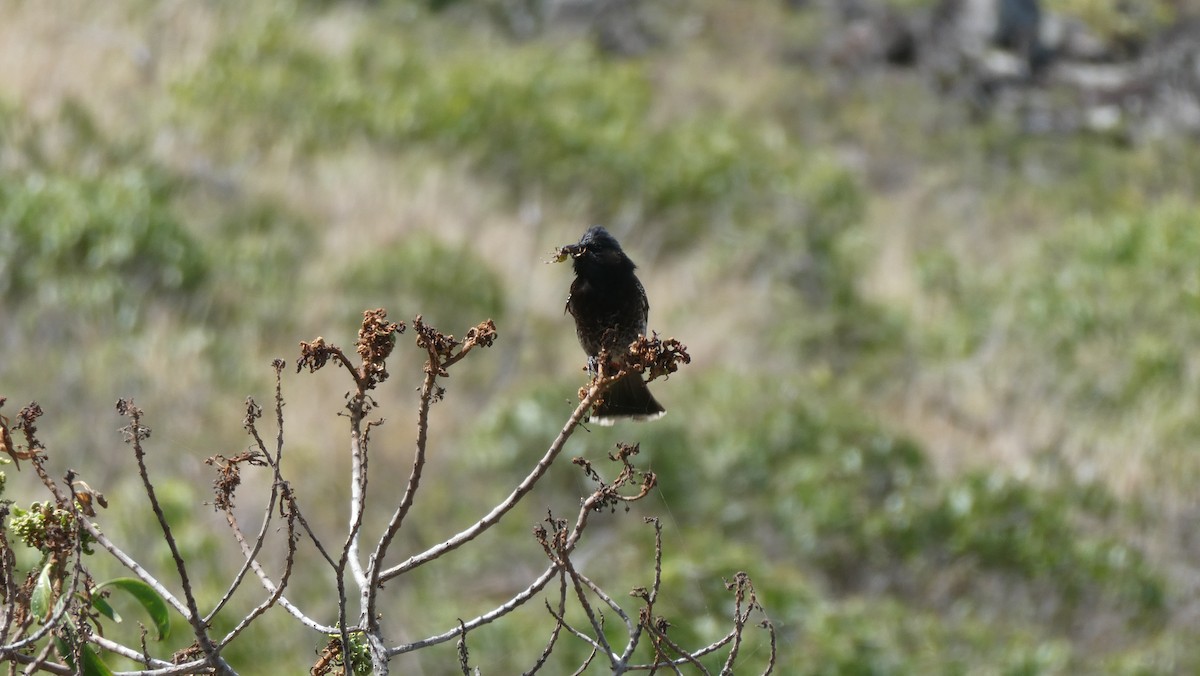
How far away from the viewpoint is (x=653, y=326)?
11.2 metres

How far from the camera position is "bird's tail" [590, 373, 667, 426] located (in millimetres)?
3281

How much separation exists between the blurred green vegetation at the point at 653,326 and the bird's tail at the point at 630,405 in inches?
133

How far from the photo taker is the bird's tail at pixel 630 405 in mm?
3281

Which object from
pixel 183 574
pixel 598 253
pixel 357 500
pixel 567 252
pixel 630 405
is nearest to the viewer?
pixel 183 574

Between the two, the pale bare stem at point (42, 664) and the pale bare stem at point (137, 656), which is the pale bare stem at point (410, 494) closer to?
the pale bare stem at point (137, 656)

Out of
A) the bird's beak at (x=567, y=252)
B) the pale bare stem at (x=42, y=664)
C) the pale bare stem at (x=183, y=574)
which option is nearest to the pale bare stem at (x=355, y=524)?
the pale bare stem at (x=183, y=574)

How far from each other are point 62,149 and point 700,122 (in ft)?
27.2

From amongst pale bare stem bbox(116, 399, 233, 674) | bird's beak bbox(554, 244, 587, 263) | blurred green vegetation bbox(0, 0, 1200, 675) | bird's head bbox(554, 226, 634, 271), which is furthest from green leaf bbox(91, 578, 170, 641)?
blurred green vegetation bbox(0, 0, 1200, 675)

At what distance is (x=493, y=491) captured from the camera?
860cm

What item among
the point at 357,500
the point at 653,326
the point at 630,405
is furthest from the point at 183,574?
the point at 653,326

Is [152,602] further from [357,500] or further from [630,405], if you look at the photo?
[630,405]

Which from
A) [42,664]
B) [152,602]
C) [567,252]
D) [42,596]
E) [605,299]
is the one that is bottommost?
[42,664]

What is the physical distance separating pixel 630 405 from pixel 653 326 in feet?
25.7

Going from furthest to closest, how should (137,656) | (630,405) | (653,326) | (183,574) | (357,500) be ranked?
1. (653,326)
2. (630,405)
3. (357,500)
4. (137,656)
5. (183,574)
